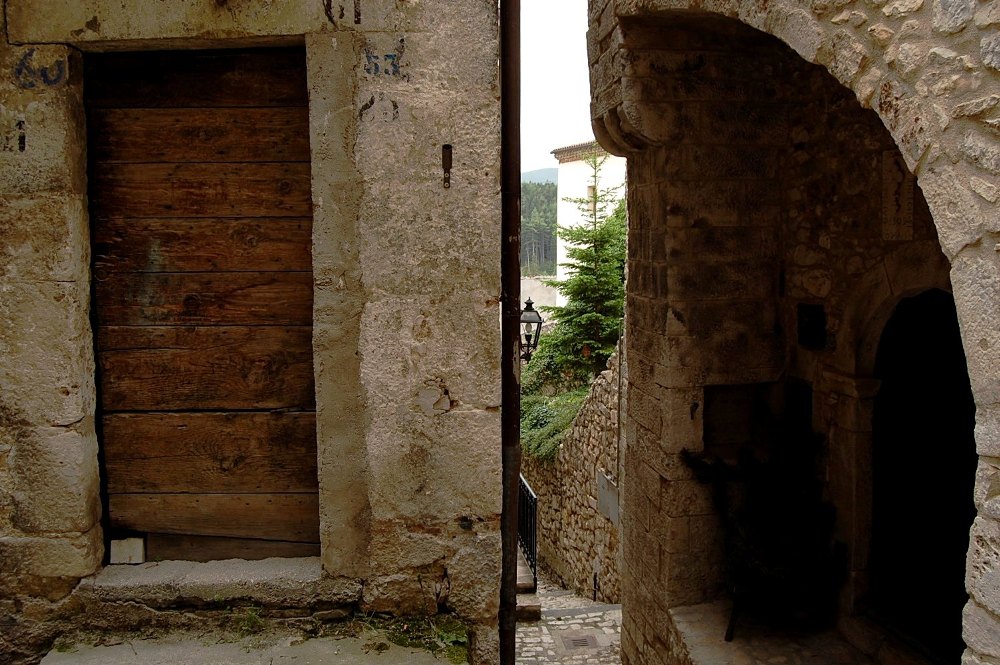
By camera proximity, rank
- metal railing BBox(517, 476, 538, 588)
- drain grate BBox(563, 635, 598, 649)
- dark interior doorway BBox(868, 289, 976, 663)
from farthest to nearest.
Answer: metal railing BBox(517, 476, 538, 588), drain grate BBox(563, 635, 598, 649), dark interior doorway BBox(868, 289, 976, 663)

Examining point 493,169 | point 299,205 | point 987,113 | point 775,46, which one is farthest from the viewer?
point 775,46

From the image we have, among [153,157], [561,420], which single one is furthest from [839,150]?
[561,420]

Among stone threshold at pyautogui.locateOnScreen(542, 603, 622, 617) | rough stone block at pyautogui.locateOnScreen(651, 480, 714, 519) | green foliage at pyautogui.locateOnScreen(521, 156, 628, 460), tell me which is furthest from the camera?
green foliage at pyautogui.locateOnScreen(521, 156, 628, 460)

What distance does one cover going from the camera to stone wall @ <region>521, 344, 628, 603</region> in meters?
8.48

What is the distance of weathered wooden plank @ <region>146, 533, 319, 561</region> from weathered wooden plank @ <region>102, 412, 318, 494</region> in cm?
16

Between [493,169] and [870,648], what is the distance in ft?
14.6

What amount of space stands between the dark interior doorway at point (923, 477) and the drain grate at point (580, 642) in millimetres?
2826

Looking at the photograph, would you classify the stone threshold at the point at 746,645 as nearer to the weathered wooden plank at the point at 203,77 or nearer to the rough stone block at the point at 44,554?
the rough stone block at the point at 44,554

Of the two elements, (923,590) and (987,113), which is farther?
(923,590)

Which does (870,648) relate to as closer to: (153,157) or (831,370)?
(831,370)

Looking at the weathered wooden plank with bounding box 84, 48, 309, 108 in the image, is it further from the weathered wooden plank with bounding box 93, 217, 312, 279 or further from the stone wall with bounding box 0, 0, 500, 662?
the weathered wooden plank with bounding box 93, 217, 312, 279

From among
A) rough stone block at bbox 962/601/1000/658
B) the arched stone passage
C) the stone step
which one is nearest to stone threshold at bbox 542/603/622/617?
the stone step

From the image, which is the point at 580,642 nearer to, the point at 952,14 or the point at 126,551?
the point at 126,551

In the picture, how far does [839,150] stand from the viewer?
5.16 m
